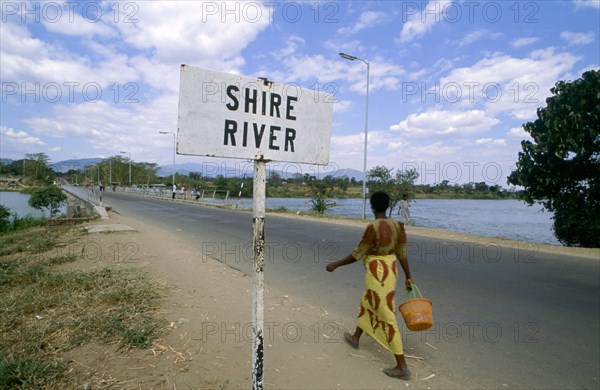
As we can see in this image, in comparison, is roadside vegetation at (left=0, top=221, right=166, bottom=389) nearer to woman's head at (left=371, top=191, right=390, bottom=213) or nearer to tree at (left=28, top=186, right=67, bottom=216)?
woman's head at (left=371, top=191, right=390, bottom=213)

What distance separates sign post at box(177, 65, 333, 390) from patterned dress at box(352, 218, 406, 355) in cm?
115

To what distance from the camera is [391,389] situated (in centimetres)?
281

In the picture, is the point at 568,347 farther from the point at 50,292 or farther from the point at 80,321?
the point at 50,292

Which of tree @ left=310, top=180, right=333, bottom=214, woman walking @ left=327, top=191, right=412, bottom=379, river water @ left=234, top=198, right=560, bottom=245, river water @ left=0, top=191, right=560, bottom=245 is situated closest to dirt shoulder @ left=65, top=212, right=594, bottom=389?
woman walking @ left=327, top=191, right=412, bottom=379

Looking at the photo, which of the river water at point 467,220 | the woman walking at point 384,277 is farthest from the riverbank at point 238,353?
the river water at point 467,220

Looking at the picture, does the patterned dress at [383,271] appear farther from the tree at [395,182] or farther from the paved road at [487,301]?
the tree at [395,182]

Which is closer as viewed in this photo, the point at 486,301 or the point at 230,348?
the point at 230,348

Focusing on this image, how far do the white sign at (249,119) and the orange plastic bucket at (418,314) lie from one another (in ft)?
5.22

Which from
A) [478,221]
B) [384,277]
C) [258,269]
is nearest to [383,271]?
[384,277]

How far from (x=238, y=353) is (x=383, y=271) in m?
1.52

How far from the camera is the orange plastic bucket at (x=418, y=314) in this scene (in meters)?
2.98

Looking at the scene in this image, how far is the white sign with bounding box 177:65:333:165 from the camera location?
1878 mm

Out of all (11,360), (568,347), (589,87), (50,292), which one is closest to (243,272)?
(50,292)

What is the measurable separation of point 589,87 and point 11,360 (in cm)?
1611
